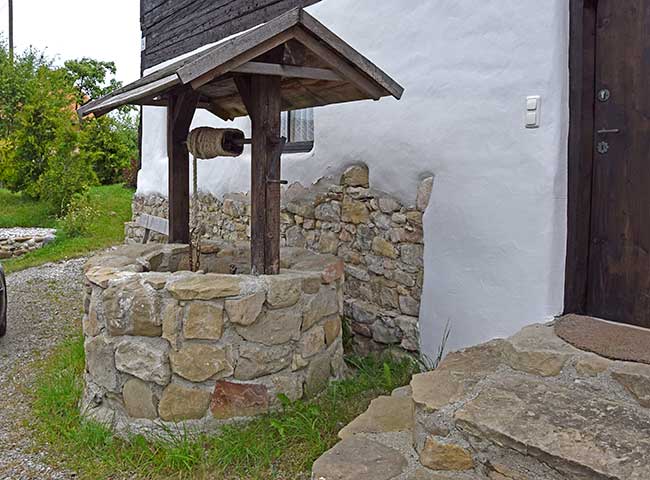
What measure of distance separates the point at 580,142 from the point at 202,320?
2041 millimetres

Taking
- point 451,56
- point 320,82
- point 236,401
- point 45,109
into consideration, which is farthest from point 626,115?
point 45,109


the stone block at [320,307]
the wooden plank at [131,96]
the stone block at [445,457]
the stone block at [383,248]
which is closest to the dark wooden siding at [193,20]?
the wooden plank at [131,96]

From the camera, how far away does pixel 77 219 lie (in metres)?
10.7

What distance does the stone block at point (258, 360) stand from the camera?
3045mm

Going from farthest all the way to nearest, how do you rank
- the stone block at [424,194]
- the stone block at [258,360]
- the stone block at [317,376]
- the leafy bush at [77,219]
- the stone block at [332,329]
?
the leafy bush at [77,219] < the stone block at [424,194] < the stone block at [332,329] < the stone block at [317,376] < the stone block at [258,360]

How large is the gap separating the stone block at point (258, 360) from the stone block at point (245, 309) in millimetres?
135

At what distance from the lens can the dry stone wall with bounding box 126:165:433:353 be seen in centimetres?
391

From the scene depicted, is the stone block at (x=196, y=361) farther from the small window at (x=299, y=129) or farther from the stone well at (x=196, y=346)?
the small window at (x=299, y=129)

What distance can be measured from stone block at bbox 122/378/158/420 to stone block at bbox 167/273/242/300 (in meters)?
0.51

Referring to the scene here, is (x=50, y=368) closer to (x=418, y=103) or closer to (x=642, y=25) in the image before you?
(x=418, y=103)

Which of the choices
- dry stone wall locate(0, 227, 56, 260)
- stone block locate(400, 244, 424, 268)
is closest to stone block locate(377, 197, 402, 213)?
stone block locate(400, 244, 424, 268)

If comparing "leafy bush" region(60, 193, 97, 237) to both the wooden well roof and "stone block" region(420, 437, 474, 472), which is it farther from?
"stone block" region(420, 437, 474, 472)

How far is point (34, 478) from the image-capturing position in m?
2.90

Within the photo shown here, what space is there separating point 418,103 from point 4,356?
3.73m
